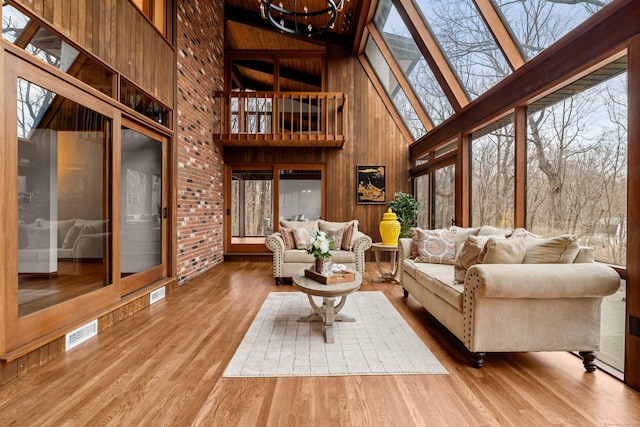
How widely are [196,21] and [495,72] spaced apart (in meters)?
4.58

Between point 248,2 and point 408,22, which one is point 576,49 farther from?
point 248,2

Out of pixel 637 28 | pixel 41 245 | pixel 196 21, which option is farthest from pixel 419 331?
pixel 196 21

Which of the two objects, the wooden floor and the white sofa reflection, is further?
the white sofa reflection

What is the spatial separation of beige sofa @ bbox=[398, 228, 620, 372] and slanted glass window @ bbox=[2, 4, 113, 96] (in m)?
3.54

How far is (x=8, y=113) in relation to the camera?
195 cm

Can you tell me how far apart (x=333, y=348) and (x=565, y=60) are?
3.13m

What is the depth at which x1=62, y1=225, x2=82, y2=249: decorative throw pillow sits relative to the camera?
2516 mm

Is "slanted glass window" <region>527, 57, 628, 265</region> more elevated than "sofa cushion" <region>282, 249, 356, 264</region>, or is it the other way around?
"slanted glass window" <region>527, 57, 628, 265</region>

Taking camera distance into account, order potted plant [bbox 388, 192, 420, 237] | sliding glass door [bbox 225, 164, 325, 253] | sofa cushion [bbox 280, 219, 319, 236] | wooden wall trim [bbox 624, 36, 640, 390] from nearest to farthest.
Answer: wooden wall trim [bbox 624, 36, 640, 390]
sofa cushion [bbox 280, 219, 319, 236]
potted plant [bbox 388, 192, 420, 237]
sliding glass door [bbox 225, 164, 325, 253]

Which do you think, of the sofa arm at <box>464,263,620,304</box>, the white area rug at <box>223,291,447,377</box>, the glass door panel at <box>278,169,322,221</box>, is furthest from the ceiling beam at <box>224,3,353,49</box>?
the sofa arm at <box>464,263,620,304</box>

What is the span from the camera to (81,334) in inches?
95.8

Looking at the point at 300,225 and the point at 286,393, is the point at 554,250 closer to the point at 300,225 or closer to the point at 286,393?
the point at 286,393

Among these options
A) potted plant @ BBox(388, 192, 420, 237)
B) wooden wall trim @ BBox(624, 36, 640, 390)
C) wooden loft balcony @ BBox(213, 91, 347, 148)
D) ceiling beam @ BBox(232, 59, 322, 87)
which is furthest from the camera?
ceiling beam @ BBox(232, 59, 322, 87)

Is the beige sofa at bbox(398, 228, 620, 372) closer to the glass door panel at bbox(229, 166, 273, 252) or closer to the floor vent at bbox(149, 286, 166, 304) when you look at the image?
the floor vent at bbox(149, 286, 166, 304)
